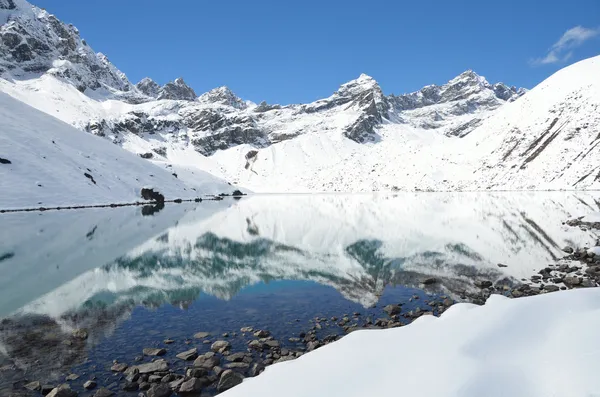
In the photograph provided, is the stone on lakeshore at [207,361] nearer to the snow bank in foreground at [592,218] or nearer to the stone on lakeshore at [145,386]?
the stone on lakeshore at [145,386]

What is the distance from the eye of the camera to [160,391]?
10125mm

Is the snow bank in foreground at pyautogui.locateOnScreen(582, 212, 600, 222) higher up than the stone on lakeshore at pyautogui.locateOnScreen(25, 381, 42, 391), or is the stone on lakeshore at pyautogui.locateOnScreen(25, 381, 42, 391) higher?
the snow bank in foreground at pyautogui.locateOnScreen(582, 212, 600, 222)

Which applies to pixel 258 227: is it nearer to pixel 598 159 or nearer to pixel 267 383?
pixel 267 383

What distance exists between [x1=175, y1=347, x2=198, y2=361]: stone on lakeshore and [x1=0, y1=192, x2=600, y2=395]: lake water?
1.34 feet

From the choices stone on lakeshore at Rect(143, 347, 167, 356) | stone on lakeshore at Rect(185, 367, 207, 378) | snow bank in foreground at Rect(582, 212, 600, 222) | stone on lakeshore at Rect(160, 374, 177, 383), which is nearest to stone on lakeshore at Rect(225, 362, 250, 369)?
stone on lakeshore at Rect(185, 367, 207, 378)

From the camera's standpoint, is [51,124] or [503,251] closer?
[503,251]

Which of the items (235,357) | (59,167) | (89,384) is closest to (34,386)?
(89,384)

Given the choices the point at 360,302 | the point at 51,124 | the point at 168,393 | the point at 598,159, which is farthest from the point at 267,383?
the point at 598,159

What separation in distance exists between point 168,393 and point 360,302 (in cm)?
1061

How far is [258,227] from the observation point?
162ft

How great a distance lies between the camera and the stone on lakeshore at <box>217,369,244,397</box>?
10.5 meters

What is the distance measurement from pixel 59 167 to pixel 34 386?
252 ft

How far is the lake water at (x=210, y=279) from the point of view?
45.4ft

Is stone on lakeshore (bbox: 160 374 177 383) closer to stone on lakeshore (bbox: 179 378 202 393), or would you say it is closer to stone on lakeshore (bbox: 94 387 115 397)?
stone on lakeshore (bbox: 179 378 202 393)
